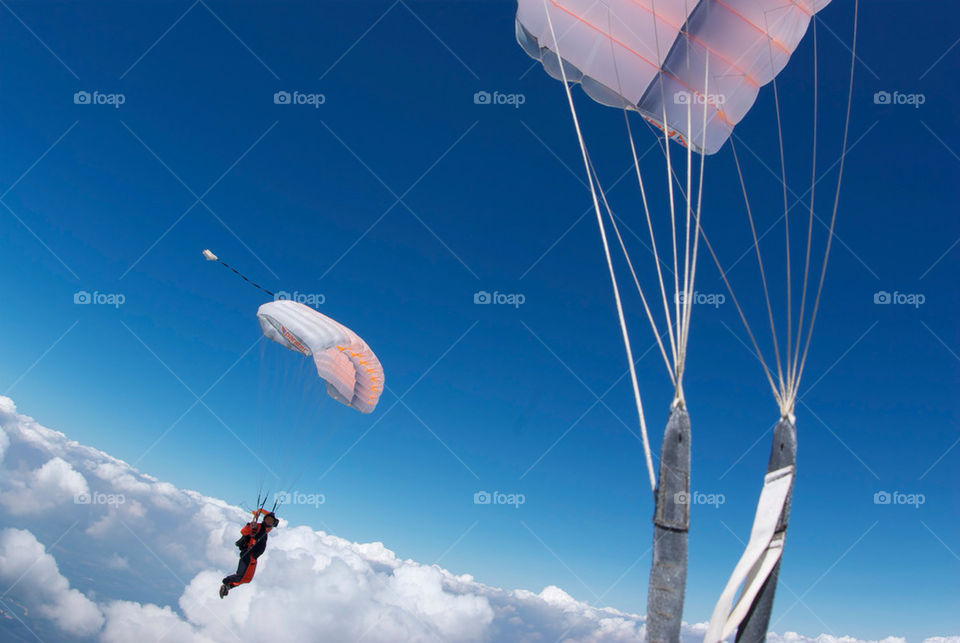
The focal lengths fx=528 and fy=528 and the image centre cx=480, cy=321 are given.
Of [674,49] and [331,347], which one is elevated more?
[674,49]

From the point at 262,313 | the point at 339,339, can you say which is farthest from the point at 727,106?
the point at 262,313

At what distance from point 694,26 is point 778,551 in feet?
26.1

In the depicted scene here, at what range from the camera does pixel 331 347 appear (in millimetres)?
14609

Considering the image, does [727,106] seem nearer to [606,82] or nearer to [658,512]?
[606,82]

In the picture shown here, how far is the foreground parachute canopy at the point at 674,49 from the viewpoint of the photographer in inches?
339

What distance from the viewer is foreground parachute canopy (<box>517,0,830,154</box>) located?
8609 millimetres

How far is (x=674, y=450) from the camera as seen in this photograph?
17.1 ft

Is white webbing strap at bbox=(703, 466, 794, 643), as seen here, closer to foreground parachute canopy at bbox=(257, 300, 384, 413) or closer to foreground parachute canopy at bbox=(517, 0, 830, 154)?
foreground parachute canopy at bbox=(517, 0, 830, 154)

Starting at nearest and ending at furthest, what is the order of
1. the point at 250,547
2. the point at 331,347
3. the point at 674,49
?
the point at 674,49
the point at 331,347
the point at 250,547

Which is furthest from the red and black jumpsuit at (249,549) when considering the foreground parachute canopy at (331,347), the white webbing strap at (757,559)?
the white webbing strap at (757,559)

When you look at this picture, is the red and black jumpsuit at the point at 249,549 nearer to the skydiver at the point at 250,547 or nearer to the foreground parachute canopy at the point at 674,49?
the skydiver at the point at 250,547

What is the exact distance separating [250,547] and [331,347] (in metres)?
6.27

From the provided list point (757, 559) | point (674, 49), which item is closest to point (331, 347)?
point (674, 49)

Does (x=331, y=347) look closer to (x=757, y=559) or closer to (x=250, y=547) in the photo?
(x=250, y=547)
